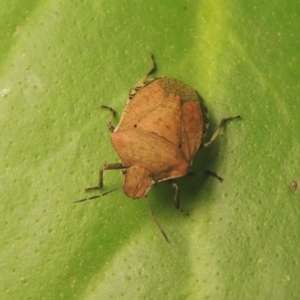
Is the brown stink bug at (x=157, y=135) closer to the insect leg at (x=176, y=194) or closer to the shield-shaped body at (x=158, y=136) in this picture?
the shield-shaped body at (x=158, y=136)

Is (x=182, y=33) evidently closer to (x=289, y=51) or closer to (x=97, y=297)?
(x=289, y=51)

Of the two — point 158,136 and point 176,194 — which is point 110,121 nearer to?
point 158,136

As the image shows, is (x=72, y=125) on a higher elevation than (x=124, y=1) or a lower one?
lower

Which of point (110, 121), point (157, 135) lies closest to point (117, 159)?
point (110, 121)

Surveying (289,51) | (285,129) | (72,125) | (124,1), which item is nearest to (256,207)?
(285,129)

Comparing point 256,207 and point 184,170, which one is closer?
point 184,170

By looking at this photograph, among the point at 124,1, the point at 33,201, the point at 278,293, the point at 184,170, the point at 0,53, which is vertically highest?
the point at 0,53
